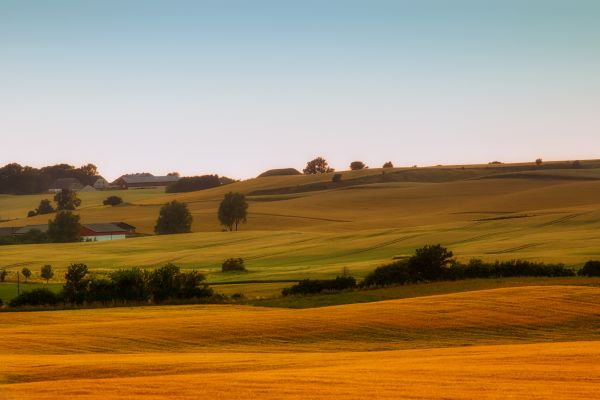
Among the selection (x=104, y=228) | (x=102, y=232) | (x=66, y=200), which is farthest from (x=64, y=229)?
(x=66, y=200)

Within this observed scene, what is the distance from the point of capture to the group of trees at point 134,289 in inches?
1753

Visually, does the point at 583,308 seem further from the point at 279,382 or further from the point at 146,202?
the point at 146,202

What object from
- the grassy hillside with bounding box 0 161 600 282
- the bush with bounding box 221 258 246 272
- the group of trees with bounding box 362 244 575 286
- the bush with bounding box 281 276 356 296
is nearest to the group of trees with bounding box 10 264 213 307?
the bush with bounding box 281 276 356 296

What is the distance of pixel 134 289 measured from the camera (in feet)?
149

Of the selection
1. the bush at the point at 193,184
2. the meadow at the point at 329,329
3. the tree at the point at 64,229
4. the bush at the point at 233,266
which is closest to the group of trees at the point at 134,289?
the meadow at the point at 329,329

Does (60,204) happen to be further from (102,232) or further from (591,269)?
(591,269)

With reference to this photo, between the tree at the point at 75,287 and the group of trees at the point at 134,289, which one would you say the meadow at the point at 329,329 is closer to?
the group of trees at the point at 134,289

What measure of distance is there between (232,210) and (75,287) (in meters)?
67.5

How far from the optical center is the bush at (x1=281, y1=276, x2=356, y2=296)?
149 ft

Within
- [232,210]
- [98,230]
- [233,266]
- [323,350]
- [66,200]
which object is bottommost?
[233,266]

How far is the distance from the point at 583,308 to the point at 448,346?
8569 mm

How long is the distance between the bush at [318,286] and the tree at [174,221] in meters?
64.8

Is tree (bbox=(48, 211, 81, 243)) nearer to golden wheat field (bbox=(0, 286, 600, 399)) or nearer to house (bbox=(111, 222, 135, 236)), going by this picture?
house (bbox=(111, 222, 135, 236))

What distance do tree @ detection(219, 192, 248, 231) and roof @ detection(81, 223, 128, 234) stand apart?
37.4 feet
